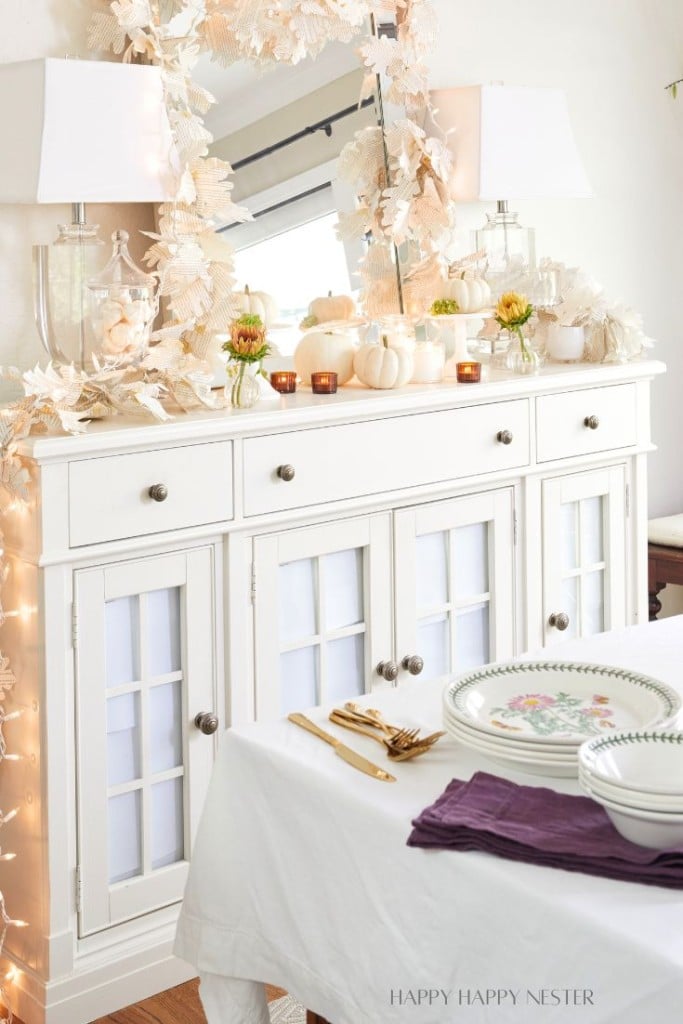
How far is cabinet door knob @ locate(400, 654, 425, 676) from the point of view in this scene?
263 centimetres

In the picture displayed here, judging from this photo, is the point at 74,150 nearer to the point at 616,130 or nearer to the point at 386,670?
the point at 386,670

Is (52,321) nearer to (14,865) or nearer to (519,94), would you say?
(14,865)

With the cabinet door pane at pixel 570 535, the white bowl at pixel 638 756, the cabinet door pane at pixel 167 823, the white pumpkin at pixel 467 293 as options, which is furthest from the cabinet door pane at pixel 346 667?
the white bowl at pixel 638 756

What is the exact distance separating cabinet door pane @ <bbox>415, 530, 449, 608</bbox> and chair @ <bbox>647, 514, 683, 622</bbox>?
0.95m

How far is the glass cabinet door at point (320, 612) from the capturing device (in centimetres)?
242

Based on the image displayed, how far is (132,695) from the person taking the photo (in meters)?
2.28

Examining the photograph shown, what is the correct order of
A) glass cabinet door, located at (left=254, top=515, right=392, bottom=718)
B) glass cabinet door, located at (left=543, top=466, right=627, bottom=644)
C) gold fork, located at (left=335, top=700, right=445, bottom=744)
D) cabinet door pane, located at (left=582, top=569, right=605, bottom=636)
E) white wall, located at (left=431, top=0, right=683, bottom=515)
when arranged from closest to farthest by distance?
gold fork, located at (left=335, top=700, right=445, bottom=744)
glass cabinet door, located at (left=254, top=515, right=392, bottom=718)
glass cabinet door, located at (left=543, top=466, right=627, bottom=644)
cabinet door pane, located at (left=582, top=569, right=605, bottom=636)
white wall, located at (left=431, top=0, right=683, bottom=515)

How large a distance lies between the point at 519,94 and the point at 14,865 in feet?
6.49

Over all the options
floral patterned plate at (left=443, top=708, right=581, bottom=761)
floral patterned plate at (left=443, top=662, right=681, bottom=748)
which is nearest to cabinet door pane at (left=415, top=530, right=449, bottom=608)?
floral patterned plate at (left=443, top=662, right=681, bottom=748)

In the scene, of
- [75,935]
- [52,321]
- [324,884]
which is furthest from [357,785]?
[52,321]

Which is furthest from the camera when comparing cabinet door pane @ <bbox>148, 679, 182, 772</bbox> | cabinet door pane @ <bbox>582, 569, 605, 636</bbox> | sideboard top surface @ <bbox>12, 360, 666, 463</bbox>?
cabinet door pane @ <bbox>582, 569, 605, 636</bbox>

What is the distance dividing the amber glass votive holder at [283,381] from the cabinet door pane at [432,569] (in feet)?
1.31

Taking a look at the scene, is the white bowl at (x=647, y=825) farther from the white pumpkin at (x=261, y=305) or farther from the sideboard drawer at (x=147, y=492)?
the white pumpkin at (x=261, y=305)

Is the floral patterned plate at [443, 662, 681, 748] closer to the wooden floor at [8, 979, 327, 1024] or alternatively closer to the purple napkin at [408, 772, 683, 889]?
the purple napkin at [408, 772, 683, 889]
